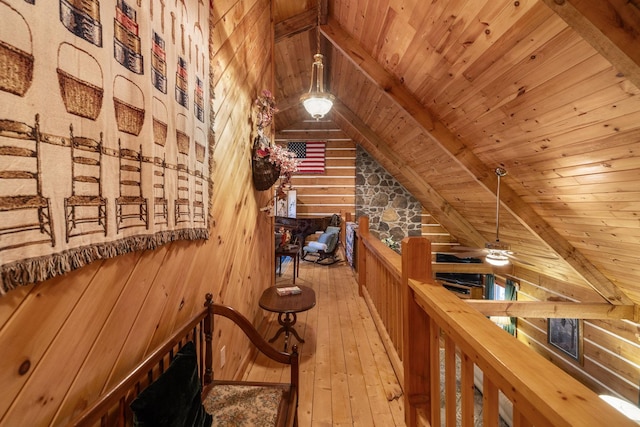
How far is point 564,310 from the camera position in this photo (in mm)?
3619

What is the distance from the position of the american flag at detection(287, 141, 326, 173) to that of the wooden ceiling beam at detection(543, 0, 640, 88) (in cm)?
616

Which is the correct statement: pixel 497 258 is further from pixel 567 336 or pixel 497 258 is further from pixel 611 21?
pixel 567 336

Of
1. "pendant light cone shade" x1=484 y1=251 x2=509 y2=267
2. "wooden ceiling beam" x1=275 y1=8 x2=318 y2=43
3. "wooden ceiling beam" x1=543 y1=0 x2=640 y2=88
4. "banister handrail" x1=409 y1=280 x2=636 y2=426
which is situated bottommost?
"pendant light cone shade" x1=484 y1=251 x2=509 y2=267

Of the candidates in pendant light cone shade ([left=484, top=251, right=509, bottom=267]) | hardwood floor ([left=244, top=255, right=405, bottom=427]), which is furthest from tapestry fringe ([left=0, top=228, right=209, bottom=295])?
pendant light cone shade ([left=484, top=251, right=509, bottom=267])

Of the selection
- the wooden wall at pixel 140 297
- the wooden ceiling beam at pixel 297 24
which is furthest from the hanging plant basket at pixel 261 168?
the wooden ceiling beam at pixel 297 24

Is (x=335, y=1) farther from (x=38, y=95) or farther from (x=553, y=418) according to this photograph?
(x=553, y=418)

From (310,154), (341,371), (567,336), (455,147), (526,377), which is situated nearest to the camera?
(526,377)

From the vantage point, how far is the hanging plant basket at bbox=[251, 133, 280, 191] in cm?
254

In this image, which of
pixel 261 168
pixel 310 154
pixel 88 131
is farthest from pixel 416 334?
pixel 310 154

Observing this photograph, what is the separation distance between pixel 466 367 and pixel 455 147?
311cm

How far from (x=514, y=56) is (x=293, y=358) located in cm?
260

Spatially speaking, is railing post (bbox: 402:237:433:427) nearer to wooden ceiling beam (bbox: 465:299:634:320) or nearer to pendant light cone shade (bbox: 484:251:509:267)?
pendant light cone shade (bbox: 484:251:509:267)

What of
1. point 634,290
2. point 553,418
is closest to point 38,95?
point 553,418

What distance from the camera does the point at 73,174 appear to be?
70 cm
